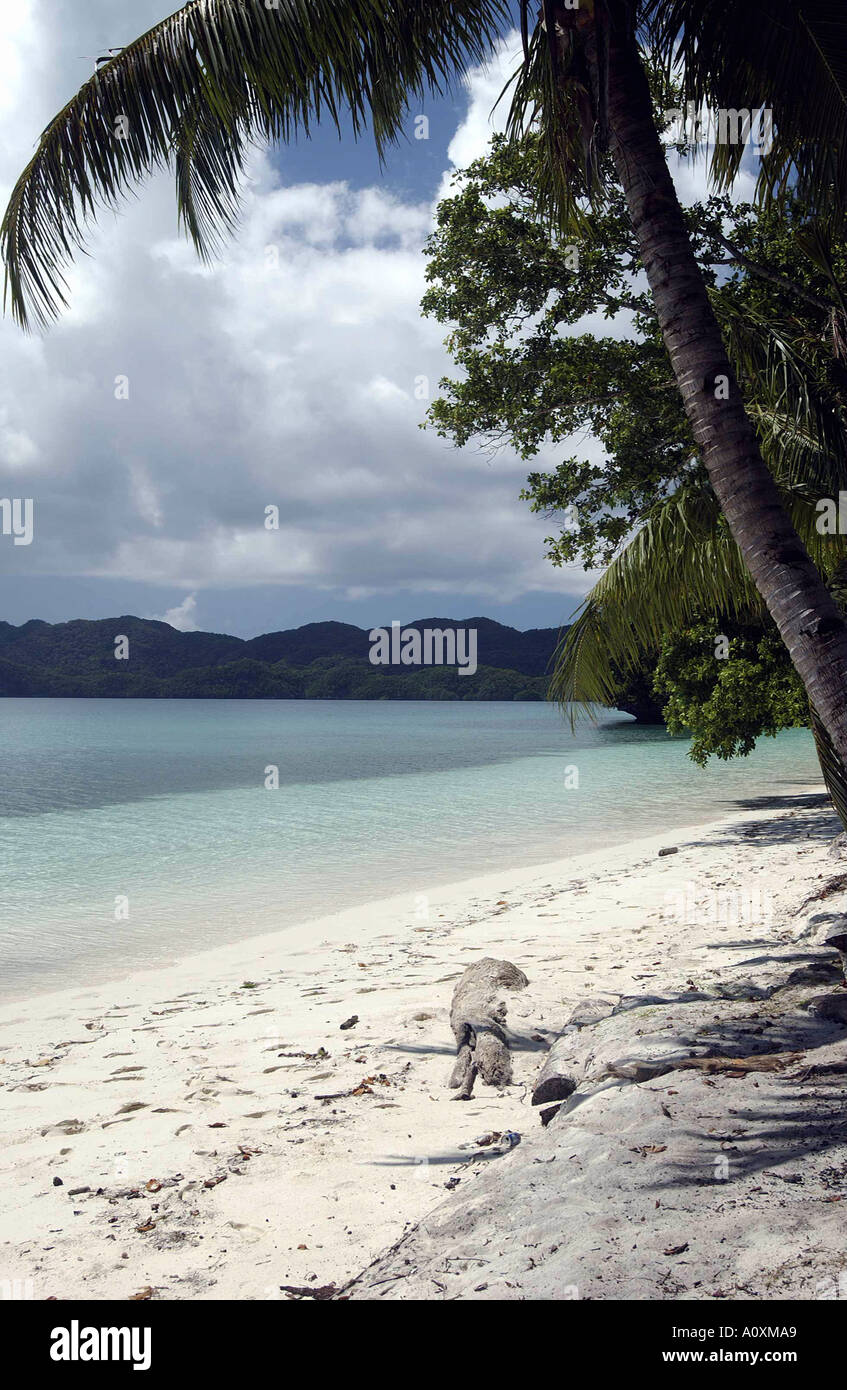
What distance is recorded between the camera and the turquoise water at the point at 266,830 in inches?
450

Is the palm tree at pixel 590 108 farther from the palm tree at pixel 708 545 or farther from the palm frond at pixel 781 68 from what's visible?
the palm tree at pixel 708 545

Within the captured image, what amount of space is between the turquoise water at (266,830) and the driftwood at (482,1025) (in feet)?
15.2

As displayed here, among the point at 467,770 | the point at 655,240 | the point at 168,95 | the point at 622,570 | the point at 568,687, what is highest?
the point at 168,95

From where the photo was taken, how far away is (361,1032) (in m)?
5.91

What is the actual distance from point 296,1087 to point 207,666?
591ft

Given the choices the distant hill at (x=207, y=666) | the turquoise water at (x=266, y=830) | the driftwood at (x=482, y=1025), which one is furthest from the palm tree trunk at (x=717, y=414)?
the distant hill at (x=207, y=666)

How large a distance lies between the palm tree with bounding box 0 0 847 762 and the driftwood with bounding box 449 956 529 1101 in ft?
8.34

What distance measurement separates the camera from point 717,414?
4414mm

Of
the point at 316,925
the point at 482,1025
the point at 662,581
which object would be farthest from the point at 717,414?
the point at 316,925

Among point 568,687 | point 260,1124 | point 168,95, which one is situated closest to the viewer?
point 260,1124

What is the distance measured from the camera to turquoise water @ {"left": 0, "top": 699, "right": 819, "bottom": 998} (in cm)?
1142

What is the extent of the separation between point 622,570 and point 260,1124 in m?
4.34
